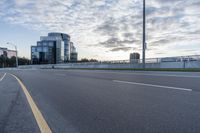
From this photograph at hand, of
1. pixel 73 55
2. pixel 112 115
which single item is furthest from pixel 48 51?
pixel 112 115

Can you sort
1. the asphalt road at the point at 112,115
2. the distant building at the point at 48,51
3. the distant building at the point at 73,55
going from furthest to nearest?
the distant building at the point at 73,55, the distant building at the point at 48,51, the asphalt road at the point at 112,115

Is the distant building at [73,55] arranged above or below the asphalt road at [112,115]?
above

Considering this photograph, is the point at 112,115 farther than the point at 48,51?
No

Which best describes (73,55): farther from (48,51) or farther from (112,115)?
(112,115)

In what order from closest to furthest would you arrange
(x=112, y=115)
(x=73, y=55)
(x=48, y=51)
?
(x=112, y=115) → (x=48, y=51) → (x=73, y=55)

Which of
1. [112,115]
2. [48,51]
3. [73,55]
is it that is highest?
[48,51]

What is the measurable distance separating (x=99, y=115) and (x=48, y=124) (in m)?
1.14

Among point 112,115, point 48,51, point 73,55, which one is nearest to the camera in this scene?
point 112,115

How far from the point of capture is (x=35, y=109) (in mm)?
7039

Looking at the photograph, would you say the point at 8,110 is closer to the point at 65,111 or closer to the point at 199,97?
the point at 65,111

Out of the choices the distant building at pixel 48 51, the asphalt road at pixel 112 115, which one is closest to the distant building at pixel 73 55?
the distant building at pixel 48 51

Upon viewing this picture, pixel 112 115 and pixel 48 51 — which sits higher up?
pixel 48 51

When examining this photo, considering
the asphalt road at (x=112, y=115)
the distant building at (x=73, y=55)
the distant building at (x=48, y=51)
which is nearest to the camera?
the asphalt road at (x=112, y=115)

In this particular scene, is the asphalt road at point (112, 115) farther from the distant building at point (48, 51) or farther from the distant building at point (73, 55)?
the distant building at point (73, 55)
